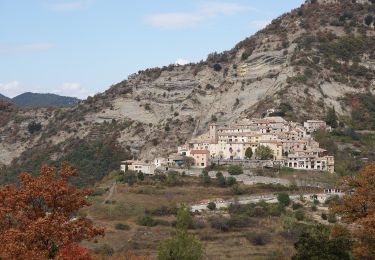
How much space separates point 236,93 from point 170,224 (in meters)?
39.8

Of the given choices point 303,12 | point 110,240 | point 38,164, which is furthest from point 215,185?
point 303,12

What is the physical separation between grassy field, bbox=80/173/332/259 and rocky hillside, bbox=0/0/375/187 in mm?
19935

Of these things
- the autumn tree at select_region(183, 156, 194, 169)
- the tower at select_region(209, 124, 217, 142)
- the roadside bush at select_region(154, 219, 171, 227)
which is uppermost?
the tower at select_region(209, 124, 217, 142)

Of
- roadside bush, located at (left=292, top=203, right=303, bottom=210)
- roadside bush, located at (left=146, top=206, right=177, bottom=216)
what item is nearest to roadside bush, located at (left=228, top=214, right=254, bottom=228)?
roadside bush, located at (left=292, top=203, right=303, bottom=210)

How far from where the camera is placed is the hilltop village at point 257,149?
180 ft

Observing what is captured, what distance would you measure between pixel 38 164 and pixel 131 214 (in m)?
38.7

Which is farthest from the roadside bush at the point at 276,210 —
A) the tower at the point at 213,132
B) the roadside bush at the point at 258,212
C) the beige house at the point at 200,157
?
the tower at the point at 213,132

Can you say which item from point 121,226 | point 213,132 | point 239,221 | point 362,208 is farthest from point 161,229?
point 362,208

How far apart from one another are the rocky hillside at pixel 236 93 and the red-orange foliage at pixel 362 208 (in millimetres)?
47888

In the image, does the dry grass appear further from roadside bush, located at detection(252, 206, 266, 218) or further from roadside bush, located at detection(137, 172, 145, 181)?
roadside bush, located at detection(137, 172, 145, 181)

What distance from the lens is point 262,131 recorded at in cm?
5975

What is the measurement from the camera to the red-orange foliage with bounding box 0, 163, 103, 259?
40.1 ft

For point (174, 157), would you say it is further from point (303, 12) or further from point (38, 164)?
point (303, 12)

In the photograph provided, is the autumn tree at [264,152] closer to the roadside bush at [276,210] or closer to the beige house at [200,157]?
the beige house at [200,157]
